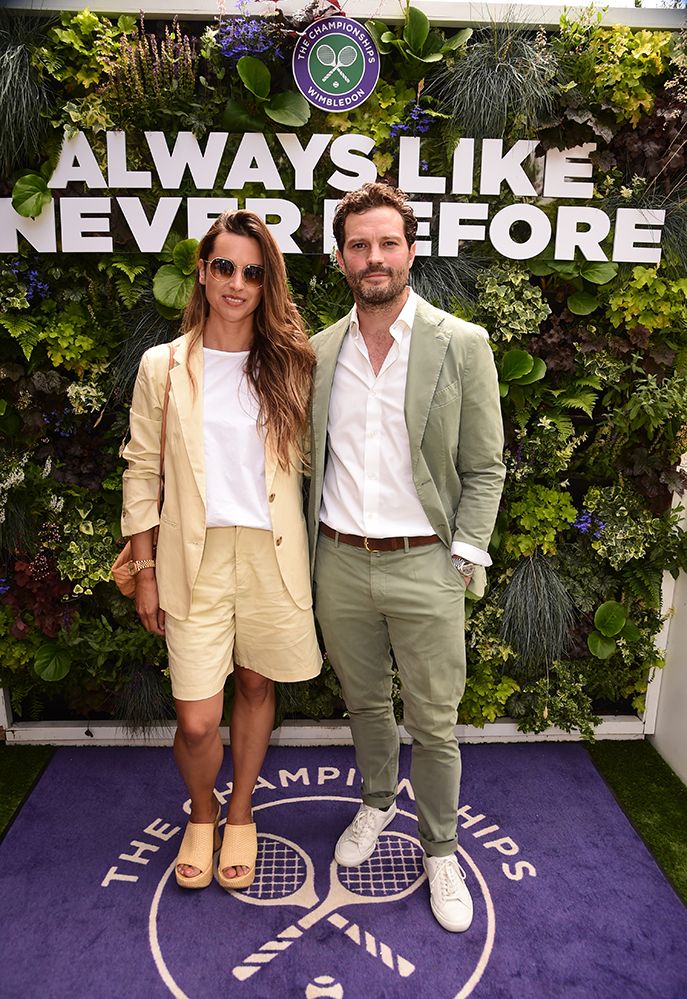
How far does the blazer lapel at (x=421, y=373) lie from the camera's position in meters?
2.33

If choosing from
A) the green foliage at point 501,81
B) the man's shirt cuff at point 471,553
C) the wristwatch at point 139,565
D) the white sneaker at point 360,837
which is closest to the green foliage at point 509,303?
the green foliage at point 501,81

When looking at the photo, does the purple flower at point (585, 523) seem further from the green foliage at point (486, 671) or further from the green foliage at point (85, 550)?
the green foliage at point (85, 550)

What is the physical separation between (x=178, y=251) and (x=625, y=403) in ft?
6.46

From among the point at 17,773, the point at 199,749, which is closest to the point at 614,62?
the point at 199,749

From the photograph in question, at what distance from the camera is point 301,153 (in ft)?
10.2

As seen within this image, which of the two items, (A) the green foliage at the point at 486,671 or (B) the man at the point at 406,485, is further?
(A) the green foliage at the point at 486,671

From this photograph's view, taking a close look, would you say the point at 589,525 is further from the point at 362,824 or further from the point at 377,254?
the point at 377,254

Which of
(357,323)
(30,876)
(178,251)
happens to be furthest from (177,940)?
(178,251)

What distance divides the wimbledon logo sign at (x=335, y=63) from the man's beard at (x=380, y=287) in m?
1.12

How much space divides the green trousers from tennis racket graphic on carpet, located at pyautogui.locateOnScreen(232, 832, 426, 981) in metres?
0.21

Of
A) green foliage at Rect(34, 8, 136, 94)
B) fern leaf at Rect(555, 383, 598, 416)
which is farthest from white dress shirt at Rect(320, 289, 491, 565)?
green foliage at Rect(34, 8, 136, 94)

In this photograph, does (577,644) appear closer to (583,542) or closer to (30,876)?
(583,542)

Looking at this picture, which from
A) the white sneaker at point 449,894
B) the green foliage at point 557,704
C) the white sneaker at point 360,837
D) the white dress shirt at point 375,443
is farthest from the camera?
the green foliage at point 557,704

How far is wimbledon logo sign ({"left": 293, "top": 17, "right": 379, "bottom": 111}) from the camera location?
2.96 m
